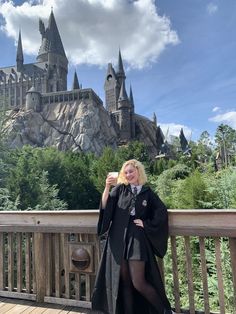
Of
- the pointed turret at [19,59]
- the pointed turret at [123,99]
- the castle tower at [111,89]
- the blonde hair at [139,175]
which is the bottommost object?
the blonde hair at [139,175]

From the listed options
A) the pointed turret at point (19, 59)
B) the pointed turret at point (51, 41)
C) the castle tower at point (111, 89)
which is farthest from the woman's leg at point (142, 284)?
the pointed turret at point (51, 41)

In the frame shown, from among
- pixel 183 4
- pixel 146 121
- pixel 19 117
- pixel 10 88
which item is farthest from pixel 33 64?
pixel 183 4

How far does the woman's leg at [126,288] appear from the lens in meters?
2.68

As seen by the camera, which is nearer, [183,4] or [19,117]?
[183,4]

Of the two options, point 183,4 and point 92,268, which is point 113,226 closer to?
point 92,268

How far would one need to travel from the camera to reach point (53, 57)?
84.7 m

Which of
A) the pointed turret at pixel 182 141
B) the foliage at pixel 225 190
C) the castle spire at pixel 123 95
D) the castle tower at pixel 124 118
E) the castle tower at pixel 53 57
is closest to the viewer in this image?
the foliage at pixel 225 190

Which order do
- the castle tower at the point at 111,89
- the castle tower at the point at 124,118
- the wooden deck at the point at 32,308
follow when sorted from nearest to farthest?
1. the wooden deck at the point at 32,308
2. the castle tower at the point at 124,118
3. the castle tower at the point at 111,89

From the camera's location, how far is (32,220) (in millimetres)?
3715

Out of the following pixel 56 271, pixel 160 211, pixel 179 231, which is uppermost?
pixel 160 211

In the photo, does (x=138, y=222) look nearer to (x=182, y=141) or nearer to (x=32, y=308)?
(x=32, y=308)

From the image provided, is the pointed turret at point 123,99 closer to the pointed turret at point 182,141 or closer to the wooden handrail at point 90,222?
the pointed turret at point 182,141

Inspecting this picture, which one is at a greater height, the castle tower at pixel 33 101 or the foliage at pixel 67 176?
the castle tower at pixel 33 101

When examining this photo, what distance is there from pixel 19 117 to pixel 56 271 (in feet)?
222
